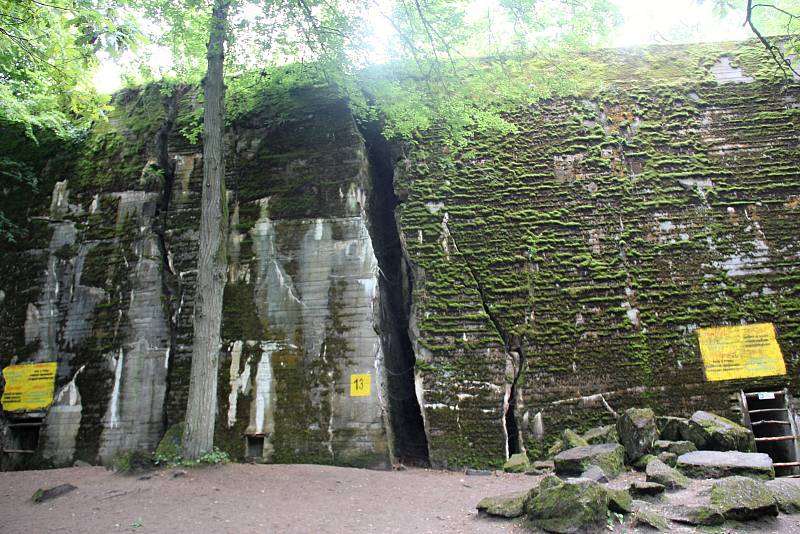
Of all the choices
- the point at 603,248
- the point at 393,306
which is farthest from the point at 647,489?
the point at 393,306

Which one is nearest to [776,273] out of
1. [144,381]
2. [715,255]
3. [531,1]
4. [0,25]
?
[715,255]

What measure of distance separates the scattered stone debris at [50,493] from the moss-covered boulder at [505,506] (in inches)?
183

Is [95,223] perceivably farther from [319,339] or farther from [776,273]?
[776,273]

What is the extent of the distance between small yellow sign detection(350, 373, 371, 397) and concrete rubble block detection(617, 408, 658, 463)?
3.49 metres

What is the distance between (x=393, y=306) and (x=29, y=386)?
6110 millimetres

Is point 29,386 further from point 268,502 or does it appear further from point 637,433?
point 637,433

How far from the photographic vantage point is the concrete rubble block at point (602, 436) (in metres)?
7.16

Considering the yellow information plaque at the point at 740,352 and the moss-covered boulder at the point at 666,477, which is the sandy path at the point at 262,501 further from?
the yellow information plaque at the point at 740,352

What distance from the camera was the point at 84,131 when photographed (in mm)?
10641

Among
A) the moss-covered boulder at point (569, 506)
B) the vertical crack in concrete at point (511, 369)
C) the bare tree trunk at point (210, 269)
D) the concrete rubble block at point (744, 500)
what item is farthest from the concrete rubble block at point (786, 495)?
the bare tree trunk at point (210, 269)

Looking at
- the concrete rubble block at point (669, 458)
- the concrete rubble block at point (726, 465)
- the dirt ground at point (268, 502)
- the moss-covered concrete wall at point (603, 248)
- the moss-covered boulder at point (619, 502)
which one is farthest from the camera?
the moss-covered concrete wall at point (603, 248)

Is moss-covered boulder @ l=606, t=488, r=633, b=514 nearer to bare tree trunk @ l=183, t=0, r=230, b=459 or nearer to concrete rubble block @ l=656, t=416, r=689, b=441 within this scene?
concrete rubble block @ l=656, t=416, r=689, b=441

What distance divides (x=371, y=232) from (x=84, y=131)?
620 cm

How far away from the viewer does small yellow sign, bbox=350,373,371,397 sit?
8008 mm
